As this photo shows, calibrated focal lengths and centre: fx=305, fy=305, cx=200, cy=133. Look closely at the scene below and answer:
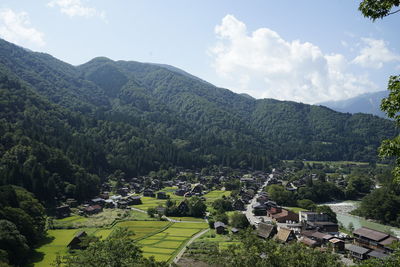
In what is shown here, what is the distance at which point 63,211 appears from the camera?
58.2 meters

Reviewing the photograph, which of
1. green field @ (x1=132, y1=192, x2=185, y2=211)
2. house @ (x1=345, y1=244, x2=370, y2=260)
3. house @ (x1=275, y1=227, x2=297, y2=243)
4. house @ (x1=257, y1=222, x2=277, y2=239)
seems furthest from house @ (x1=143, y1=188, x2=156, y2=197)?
house @ (x1=345, y1=244, x2=370, y2=260)

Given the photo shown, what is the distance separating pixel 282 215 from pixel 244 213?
27.0 ft

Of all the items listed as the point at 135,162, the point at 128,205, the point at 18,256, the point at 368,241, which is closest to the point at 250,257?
the point at 18,256

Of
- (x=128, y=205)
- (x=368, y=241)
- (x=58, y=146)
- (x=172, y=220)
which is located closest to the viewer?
(x=368, y=241)

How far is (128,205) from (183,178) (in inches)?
1420

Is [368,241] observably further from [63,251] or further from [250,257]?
[63,251]

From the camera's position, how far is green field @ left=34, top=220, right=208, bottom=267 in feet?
124

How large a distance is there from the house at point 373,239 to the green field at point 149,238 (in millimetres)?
23840

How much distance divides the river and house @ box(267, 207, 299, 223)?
1009 cm

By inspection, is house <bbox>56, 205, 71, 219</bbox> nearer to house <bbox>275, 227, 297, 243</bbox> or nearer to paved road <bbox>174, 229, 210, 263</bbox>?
paved road <bbox>174, 229, 210, 263</bbox>

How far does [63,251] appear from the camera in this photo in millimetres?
38219

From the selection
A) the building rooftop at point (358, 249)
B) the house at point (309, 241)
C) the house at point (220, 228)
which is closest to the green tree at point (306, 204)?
the house at point (309, 241)

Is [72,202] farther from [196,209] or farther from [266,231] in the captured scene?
[266,231]

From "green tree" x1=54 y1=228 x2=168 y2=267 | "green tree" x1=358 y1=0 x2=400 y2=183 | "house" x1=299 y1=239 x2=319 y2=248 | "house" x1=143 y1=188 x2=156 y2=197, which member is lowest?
"house" x1=299 y1=239 x2=319 y2=248
